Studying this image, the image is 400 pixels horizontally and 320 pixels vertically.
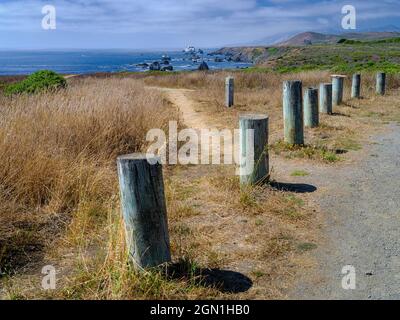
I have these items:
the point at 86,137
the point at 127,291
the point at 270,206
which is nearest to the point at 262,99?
the point at 86,137

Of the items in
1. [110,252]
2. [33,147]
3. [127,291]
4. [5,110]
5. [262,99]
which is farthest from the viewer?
[262,99]

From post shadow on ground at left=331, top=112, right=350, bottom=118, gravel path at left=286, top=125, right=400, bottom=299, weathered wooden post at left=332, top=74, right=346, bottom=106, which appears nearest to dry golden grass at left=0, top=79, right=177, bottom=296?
gravel path at left=286, top=125, right=400, bottom=299

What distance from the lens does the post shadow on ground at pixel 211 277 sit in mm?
3340

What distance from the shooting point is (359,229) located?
4.41 metres

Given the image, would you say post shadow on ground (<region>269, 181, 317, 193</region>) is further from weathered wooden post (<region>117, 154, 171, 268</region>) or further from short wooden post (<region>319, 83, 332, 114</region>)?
short wooden post (<region>319, 83, 332, 114</region>)

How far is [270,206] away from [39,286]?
2602 mm

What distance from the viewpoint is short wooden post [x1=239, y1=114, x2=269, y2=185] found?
5508mm

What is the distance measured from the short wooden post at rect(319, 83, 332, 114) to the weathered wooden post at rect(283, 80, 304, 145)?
353 cm

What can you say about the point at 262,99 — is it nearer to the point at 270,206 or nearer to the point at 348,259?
the point at 270,206

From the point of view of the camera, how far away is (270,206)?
4.94 m

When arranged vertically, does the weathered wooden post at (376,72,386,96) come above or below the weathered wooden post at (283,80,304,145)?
above

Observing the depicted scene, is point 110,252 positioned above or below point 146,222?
below

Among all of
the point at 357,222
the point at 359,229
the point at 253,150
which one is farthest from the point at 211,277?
the point at 253,150

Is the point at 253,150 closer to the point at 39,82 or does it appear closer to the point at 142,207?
the point at 142,207
